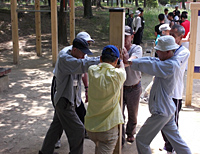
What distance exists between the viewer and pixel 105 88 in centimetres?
313

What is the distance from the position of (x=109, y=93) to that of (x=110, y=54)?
0.41 metres

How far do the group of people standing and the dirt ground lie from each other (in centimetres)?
87

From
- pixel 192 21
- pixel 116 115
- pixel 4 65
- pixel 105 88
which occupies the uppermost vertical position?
pixel 192 21

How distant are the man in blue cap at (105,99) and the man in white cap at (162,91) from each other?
419 mm

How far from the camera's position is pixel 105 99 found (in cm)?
317

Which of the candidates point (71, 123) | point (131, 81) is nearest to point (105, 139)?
point (71, 123)

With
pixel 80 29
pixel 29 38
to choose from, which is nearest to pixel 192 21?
pixel 29 38

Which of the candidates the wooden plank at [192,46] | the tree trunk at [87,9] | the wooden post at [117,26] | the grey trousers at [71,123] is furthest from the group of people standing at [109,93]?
the tree trunk at [87,9]

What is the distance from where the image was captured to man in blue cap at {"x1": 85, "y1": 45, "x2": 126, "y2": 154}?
124 inches

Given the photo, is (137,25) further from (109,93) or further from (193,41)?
(109,93)

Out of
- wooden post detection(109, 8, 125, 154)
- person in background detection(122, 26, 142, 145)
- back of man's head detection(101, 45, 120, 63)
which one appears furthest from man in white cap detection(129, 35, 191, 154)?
person in background detection(122, 26, 142, 145)

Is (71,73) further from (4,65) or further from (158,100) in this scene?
(4,65)

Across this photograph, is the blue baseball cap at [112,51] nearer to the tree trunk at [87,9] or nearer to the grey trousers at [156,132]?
the grey trousers at [156,132]

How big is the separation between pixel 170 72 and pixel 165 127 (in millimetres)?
734
